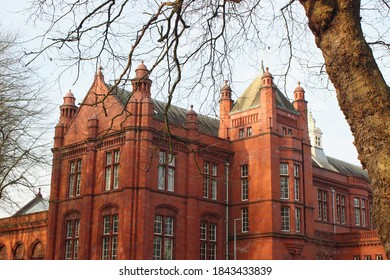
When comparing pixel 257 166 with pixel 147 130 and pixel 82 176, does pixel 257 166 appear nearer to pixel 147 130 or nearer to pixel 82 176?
pixel 147 130

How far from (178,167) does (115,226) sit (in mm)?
4866

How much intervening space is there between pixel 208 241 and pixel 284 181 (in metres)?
5.90

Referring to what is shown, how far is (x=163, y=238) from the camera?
96.7 feet

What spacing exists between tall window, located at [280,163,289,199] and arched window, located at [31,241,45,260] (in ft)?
53.0

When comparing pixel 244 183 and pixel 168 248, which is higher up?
pixel 244 183

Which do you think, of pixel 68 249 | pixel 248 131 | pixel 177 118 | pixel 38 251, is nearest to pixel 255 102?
pixel 248 131

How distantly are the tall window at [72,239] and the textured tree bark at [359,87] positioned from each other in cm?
2819

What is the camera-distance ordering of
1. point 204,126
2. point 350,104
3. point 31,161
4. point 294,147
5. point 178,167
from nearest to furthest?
point 350,104, point 31,161, point 178,167, point 294,147, point 204,126

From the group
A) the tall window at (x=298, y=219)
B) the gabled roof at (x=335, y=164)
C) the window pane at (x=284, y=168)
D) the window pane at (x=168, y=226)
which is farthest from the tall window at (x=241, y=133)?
the gabled roof at (x=335, y=164)

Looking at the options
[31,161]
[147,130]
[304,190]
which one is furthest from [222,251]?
[31,161]

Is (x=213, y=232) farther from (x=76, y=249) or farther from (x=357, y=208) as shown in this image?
(x=357, y=208)

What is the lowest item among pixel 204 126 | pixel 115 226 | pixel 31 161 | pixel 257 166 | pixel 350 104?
pixel 350 104

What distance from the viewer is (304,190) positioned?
3400 centimetres

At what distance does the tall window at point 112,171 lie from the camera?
99.2 feet
